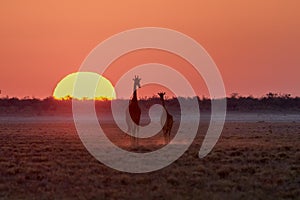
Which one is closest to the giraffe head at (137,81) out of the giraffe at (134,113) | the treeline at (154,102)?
the giraffe at (134,113)

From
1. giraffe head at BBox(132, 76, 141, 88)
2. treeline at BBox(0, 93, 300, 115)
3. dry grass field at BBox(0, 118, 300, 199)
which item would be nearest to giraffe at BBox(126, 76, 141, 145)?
giraffe head at BBox(132, 76, 141, 88)

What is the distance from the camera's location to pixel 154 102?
66.8 metres

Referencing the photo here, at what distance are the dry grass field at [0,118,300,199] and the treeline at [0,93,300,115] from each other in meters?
40.3

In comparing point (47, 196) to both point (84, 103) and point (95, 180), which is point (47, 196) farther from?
point (84, 103)

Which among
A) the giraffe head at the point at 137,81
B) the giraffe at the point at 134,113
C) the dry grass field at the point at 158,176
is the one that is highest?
the giraffe head at the point at 137,81

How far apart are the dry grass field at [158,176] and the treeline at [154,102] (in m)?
40.3

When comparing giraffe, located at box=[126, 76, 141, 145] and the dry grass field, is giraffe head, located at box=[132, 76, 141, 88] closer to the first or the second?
giraffe, located at box=[126, 76, 141, 145]

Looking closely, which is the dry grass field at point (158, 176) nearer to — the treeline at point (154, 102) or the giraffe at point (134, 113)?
the giraffe at point (134, 113)

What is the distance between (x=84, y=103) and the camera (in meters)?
69.6

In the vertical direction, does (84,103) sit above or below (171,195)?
above

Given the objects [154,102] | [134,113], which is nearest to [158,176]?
[134,113]

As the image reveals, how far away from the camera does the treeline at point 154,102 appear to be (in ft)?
206

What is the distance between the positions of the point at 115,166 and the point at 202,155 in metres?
3.89

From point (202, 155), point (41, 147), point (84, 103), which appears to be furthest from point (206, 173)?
point (84, 103)
